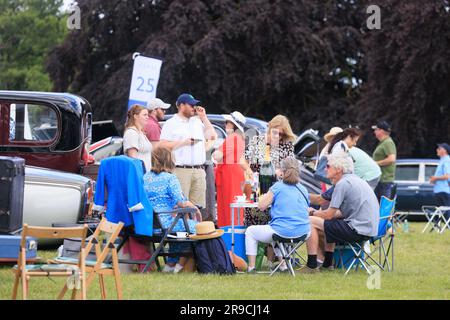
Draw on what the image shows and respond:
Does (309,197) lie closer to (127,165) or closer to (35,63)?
(127,165)

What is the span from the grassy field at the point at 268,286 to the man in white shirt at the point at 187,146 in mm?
2225

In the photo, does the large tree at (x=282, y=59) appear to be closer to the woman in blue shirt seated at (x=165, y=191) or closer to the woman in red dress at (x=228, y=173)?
the woman in red dress at (x=228, y=173)

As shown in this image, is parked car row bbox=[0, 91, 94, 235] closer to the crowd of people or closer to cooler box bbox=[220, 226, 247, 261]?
the crowd of people

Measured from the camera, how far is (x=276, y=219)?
1159 centimetres

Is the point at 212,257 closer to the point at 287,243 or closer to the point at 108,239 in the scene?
the point at 287,243

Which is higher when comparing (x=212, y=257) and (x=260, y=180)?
(x=260, y=180)

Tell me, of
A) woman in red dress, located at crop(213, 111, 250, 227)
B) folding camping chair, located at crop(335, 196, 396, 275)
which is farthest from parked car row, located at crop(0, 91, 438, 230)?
folding camping chair, located at crop(335, 196, 396, 275)

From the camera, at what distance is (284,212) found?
37.8 feet

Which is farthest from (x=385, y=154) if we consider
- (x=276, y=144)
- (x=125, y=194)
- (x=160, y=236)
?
(x=125, y=194)

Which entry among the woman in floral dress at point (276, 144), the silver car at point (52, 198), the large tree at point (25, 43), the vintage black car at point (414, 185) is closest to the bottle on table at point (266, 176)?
the woman in floral dress at point (276, 144)

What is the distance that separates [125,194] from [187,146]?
7.06ft

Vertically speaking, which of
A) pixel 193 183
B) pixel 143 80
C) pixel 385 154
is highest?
pixel 143 80
